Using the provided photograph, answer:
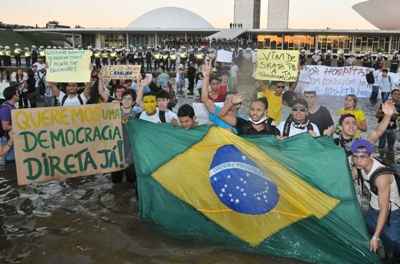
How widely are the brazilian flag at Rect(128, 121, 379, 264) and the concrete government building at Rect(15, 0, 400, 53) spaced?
61632 mm

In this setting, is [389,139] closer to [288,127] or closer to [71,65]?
[288,127]

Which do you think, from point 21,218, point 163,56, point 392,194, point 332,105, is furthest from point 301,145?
point 163,56

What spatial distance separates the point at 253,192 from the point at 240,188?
0.39 feet

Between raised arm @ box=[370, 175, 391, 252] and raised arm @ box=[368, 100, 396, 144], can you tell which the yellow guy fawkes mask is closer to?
raised arm @ box=[368, 100, 396, 144]

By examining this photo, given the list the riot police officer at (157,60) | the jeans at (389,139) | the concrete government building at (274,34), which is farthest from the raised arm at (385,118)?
the concrete government building at (274,34)

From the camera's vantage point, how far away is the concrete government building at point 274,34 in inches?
2773

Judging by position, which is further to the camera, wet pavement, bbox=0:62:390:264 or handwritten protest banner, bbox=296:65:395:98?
handwritten protest banner, bbox=296:65:395:98

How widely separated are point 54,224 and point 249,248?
2314 millimetres

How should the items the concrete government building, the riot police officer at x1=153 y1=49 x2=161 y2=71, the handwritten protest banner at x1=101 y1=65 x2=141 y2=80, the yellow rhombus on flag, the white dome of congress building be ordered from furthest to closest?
the white dome of congress building, the concrete government building, the riot police officer at x1=153 y1=49 x2=161 y2=71, the handwritten protest banner at x1=101 y1=65 x2=141 y2=80, the yellow rhombus on flag

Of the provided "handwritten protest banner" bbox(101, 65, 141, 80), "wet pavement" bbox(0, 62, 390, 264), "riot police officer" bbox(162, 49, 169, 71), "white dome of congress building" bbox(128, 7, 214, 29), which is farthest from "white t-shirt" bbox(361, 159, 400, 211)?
"white dome of congress building" bbox(128, 7, 214, 29)

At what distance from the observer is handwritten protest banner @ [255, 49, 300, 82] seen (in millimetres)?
10180

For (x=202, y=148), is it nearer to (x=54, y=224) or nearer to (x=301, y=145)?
(x=301, y=145)

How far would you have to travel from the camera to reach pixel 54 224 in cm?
552

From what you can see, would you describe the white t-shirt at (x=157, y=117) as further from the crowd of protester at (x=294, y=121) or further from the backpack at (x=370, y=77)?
the backpack at (x=370, y=77)
